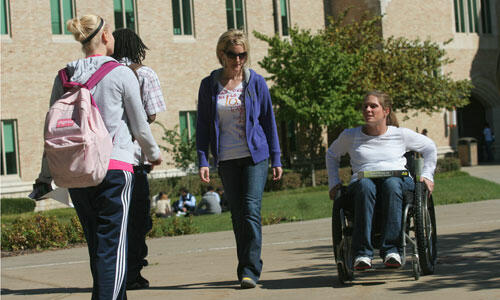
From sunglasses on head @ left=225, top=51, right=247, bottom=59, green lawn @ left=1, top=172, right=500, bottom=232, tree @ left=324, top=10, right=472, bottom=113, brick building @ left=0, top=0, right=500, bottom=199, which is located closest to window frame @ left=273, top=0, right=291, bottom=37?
brick building @ left=0, top=0, right=500, bottom=199

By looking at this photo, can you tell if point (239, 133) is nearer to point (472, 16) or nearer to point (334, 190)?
point (334, 190)

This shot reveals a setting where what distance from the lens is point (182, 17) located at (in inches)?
1183

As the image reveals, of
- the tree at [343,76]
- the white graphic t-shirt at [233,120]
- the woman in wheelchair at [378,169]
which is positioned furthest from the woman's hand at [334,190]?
the tree at [343,76]

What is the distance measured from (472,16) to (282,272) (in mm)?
33179

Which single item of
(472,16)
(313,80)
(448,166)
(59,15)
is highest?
(472,16)

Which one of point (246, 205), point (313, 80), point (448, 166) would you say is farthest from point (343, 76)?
point (246, 205)

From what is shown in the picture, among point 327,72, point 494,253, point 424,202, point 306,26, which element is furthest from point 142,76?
point 306,26

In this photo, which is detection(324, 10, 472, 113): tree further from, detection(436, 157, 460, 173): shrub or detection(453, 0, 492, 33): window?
detection(453, 0, 492, 33): window

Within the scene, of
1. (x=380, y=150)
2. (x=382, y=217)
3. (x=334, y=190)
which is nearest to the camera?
(x=382, y=217)

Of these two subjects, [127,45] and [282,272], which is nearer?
[127,45]

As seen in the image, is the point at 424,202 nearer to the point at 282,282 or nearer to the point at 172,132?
the point at 282,282

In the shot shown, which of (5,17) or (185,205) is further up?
(5,17)

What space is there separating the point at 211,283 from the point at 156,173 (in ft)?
74.3

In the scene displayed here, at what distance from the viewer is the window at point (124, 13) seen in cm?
2858
